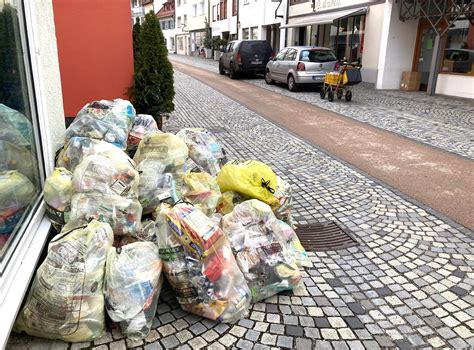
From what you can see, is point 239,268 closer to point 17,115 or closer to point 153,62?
point 17,115

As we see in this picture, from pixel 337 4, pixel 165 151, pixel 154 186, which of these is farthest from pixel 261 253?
pixel 337 4

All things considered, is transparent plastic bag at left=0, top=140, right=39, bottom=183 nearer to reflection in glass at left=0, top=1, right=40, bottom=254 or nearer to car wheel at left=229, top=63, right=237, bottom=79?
reflection in glass at left=0, top=1, right=40, bottom=254

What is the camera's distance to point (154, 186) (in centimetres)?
349

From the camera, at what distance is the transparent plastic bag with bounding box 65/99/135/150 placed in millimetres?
4152

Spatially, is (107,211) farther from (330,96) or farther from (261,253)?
(330,96)

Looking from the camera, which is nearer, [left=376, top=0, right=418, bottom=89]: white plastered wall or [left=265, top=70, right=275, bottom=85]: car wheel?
[left=376, top=0, right=418, bottom=89]: white plastered wall

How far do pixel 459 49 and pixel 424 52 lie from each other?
180cm

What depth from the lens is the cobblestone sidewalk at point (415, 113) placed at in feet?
26.0

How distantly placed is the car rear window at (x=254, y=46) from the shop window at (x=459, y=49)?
7507 mm

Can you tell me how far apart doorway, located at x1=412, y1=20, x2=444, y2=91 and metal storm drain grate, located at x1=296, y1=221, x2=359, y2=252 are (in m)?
12.7

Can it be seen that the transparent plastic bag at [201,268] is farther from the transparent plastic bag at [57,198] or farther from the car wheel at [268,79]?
the car wheel at [268,79]

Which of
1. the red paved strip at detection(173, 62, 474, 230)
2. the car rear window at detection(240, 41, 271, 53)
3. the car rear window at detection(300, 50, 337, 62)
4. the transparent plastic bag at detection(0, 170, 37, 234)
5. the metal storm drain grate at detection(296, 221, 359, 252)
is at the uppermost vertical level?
the car rear window at detection(240, 41, 271, 53)

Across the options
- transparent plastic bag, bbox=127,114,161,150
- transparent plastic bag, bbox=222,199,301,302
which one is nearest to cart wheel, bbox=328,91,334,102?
transparent plastic bag, bbox=127,114,161,150

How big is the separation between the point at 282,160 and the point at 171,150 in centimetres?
301
